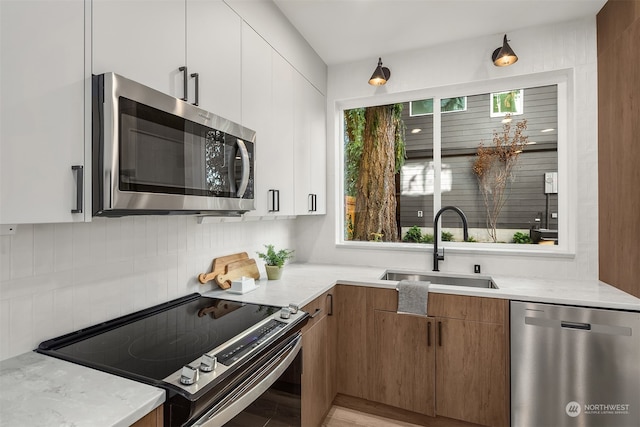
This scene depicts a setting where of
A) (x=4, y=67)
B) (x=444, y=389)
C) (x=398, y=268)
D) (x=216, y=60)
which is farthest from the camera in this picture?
(x=398, y=268)

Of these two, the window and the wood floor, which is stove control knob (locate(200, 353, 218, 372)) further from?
the window

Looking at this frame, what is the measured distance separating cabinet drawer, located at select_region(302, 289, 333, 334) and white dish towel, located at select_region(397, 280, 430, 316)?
449 mm

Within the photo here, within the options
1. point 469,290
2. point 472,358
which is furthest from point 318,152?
point 472,358

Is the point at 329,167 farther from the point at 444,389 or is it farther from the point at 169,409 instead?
the point at 169,409

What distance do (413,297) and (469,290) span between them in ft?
1.09

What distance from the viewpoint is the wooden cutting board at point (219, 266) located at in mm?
1841

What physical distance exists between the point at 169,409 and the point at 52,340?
0.59 meters

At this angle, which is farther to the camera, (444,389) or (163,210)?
(444,389)

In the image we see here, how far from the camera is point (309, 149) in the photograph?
2.62 m

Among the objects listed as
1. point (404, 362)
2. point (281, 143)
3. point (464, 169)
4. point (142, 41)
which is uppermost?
point (142, 41)

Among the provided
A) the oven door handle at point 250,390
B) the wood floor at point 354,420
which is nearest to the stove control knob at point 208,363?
the oven door handle at point 250,390

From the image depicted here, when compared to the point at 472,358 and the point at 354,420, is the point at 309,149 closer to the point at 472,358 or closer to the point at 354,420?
the point at 472,358

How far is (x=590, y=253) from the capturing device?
2.28m

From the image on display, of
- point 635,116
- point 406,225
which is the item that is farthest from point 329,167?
point 635,116
